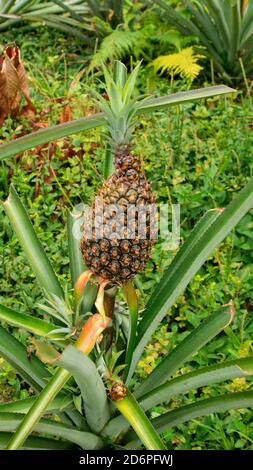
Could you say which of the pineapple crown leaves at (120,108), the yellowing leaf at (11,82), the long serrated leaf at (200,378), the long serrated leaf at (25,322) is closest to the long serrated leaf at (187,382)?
the long serrated leaf at (200,378)

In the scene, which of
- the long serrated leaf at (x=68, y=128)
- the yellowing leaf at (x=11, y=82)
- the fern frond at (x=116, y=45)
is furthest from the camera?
the fern frond at (x=116, y=45)

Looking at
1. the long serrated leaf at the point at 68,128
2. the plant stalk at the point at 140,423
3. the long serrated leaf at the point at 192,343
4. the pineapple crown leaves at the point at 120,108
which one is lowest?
the plant stalk at the point at 140,423

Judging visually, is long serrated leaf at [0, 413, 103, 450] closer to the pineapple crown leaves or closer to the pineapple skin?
the pineapple skin

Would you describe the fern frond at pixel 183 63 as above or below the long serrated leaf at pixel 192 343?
above

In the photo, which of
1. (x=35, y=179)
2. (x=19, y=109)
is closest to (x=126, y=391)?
(x=35, y=179)

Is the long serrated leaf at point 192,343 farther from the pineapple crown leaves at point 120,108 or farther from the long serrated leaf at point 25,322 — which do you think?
the pineapple crown leaves at point 120,108
